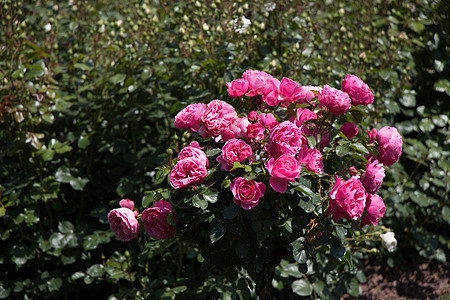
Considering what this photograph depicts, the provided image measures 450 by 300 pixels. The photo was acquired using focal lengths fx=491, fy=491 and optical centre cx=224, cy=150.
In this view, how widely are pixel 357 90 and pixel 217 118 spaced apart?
49 centimetres

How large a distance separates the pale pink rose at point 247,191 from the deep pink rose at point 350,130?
425mm

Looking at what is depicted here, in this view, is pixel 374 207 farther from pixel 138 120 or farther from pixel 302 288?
pixel 138 120

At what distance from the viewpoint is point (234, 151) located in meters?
1.54

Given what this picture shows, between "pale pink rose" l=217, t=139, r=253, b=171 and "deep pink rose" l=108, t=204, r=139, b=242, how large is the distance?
361 millimetres

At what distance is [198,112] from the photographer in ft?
5.35

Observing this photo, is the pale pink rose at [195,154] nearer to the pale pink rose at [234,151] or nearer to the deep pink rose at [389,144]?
the pale pink rose at [234,151]

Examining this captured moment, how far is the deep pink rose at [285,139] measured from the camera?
4.92 ft

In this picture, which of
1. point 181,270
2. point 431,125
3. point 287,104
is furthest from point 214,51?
point 431,125

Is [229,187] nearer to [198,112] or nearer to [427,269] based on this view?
[198,112]

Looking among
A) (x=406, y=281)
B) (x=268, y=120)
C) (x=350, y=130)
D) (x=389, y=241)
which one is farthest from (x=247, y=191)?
(x=406, y=281)

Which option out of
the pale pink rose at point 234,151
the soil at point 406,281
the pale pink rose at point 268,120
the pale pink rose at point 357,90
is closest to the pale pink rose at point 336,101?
the pale pink rose at point 357,90

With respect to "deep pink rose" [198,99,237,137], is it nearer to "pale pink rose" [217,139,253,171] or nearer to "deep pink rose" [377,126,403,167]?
"pale pink rose" [217,139,253,171]

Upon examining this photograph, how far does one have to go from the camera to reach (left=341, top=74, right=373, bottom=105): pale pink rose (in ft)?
5.49

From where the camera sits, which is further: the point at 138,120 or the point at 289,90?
the point at 138,120
